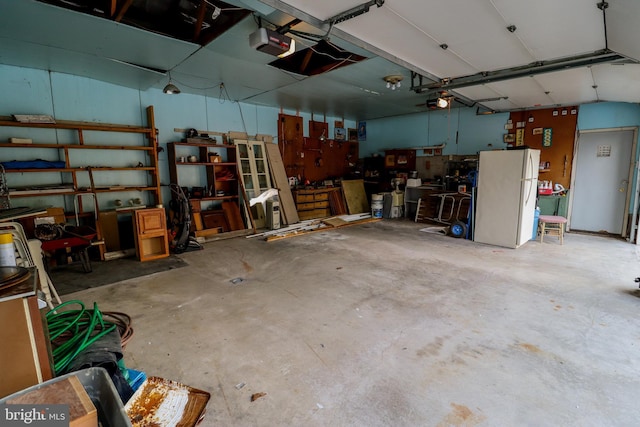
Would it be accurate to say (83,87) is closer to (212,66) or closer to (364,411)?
(212,66)

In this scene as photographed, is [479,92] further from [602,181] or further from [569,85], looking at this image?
[602,181]

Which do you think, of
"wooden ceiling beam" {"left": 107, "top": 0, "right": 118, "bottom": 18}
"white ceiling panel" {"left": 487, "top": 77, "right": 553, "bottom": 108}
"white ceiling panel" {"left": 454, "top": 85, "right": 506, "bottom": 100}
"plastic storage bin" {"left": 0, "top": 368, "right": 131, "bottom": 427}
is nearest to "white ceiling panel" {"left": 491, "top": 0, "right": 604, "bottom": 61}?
"white ceiling panel" {"left": 487, "top": 77, "right": 553, "bottom": 108}

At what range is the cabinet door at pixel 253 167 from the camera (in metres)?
6.70

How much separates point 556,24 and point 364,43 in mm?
1705

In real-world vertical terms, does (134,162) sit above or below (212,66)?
below

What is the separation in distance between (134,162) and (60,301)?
2966 millimetres

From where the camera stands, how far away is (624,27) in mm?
2535

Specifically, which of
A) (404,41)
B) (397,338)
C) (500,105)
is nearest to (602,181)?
(500,105)

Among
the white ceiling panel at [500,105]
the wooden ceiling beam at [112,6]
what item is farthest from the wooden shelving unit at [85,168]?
the white ceiling panel at [500,105]

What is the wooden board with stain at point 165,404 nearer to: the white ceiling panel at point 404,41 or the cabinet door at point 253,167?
the white ceiling panel at point 404,41

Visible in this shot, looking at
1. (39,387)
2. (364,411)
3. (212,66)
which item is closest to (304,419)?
(364,411)

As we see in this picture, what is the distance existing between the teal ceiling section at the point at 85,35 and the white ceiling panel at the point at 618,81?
497cm

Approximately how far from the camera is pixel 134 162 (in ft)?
17.8
